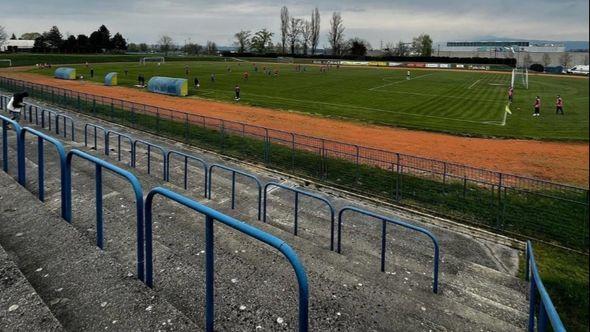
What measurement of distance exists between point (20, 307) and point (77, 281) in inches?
26.5

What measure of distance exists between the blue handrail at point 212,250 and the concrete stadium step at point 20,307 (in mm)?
1179

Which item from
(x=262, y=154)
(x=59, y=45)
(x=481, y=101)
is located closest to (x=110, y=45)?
(x=59, y=45)

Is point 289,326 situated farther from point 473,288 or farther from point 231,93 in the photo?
point 231,93

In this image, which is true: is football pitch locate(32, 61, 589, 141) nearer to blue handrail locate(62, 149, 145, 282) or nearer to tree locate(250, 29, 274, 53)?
blue handrail locate(62, 149, 145, 282)

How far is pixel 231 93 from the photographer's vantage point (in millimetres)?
47812

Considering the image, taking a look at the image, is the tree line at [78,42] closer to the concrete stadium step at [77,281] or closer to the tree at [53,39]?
the tree at [53,39]

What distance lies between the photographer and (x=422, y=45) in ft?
465

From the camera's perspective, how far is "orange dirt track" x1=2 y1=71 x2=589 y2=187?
2027 centimetres

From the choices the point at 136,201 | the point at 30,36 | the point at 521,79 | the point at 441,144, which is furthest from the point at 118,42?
the point at 136,201

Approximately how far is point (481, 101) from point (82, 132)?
36527 mm

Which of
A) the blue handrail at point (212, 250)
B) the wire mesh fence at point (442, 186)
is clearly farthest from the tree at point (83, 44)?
the blue handrail at point (212, 250)

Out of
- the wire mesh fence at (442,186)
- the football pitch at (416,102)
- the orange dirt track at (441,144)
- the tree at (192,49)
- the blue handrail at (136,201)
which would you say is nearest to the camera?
the blue handrail at (136,201)

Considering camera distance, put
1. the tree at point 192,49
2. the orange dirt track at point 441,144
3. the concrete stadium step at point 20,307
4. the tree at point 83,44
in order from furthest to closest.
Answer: the tree at point 192,49 < the tree at point 83,44 < the orange dirt track at point 441,144 < the concrete stadium step at point 20,307

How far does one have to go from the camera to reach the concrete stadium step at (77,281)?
171 inches
